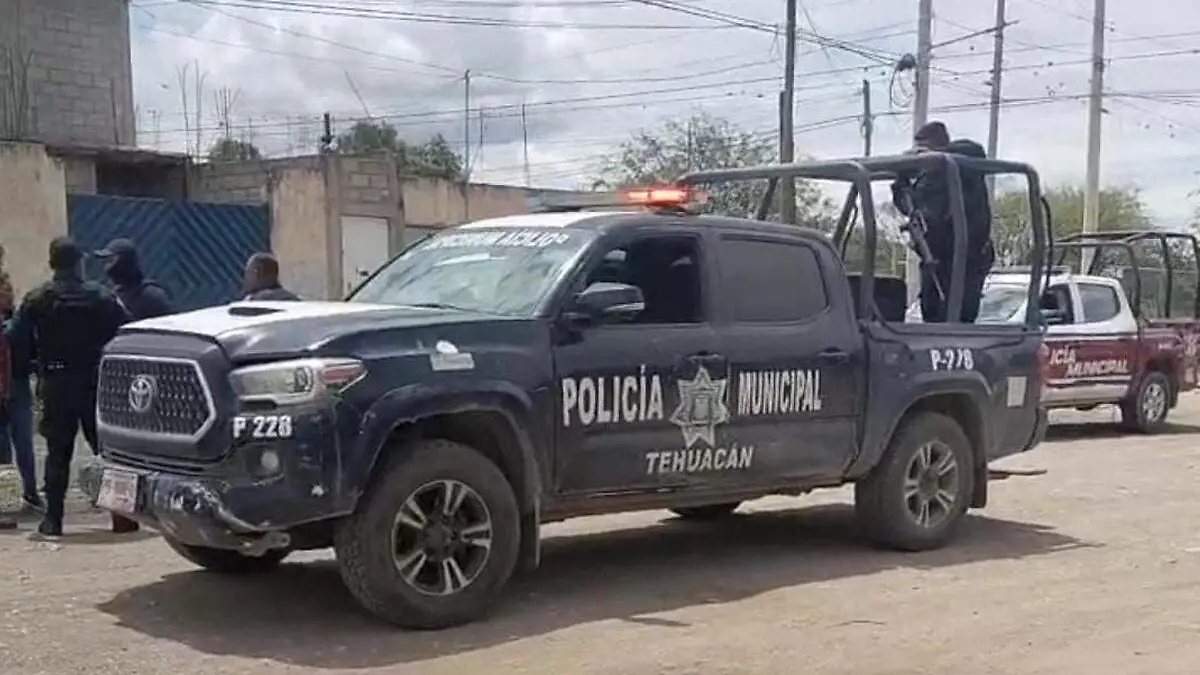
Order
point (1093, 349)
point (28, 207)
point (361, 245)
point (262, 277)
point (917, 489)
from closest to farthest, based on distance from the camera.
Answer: point (917, 489) < point (262, 277) < point (1093, 349) < point (28, 207) < point (361, 245)

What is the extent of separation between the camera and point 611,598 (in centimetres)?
771

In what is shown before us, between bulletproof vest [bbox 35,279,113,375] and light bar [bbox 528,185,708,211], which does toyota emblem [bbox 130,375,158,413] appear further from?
light bar [bbox 528,185,708,211]

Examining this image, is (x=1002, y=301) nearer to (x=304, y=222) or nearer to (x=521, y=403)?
(x=521, y=403)

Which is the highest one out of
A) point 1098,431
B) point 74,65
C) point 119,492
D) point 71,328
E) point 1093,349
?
point 74,65

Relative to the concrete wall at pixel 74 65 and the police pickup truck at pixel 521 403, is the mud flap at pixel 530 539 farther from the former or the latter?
the concrete wall at pixel 74 65

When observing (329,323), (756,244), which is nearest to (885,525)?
(756,244)

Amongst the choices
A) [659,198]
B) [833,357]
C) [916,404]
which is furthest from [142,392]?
[916,404]

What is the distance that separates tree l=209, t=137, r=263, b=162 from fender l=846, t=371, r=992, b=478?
1769cm

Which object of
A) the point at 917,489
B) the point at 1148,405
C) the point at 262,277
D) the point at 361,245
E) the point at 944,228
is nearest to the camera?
the point at 917,489

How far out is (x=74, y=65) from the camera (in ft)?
75.6

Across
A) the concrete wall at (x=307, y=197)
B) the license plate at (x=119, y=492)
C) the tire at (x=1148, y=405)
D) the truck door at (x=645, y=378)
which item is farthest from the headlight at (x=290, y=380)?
the concrete wall at (x=307, y=197)

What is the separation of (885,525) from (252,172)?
48.9ft

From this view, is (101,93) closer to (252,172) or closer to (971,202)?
(252,172)

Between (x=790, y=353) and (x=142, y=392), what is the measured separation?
3.41m
